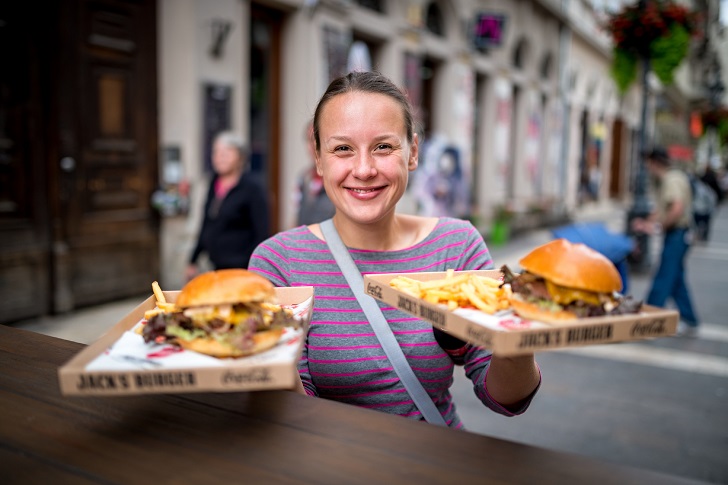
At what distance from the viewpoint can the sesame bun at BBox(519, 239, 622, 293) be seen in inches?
66.7

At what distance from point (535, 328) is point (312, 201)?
13.8ft

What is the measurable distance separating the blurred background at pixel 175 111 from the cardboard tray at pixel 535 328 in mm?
4697

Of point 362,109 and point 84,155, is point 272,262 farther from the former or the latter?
point 84,155

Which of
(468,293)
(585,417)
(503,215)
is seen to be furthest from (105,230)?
(503,215)

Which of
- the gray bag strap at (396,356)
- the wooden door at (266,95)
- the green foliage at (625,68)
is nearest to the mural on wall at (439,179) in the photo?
the green foliage at (625,68)

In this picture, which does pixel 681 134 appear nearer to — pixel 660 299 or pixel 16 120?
pixel 660 299

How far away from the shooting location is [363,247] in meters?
2.38

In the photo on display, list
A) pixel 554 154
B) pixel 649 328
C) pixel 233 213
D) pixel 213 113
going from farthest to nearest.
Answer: pixel 554 154, pixel 213 113, pixel 233 213, pixel 649 328

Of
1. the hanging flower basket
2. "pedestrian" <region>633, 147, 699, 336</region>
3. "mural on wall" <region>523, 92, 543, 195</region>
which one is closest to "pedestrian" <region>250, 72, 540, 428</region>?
"pedestrian" <region>633, 147, 699, 336</region>

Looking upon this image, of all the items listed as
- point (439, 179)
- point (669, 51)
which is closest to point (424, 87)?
point (439, 179)

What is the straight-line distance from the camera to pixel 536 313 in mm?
1674

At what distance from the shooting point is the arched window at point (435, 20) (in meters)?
13.9

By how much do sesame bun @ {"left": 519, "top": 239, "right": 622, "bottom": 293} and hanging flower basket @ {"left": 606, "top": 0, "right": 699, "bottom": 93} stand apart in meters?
10.6

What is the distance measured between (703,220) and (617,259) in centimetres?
1159
